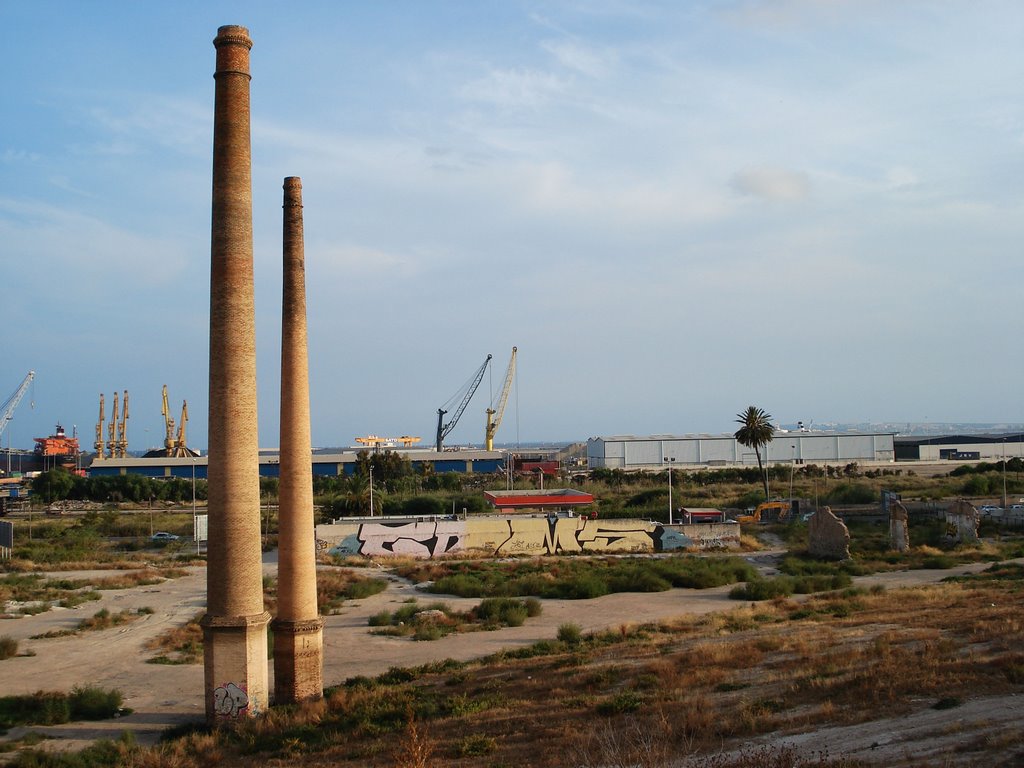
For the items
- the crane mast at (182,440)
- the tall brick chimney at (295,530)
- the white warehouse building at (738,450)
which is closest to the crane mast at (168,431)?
the crane mast at (182,440)

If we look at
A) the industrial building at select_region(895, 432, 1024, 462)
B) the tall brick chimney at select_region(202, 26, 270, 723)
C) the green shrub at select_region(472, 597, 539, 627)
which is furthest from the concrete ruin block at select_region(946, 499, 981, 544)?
the industrial building at select_region(895, 432, 1024, 462)

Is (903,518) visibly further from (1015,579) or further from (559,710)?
(559,710)

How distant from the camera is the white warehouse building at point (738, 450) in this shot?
10881 cm

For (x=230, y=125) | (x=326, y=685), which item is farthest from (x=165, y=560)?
(x=230, y=125)

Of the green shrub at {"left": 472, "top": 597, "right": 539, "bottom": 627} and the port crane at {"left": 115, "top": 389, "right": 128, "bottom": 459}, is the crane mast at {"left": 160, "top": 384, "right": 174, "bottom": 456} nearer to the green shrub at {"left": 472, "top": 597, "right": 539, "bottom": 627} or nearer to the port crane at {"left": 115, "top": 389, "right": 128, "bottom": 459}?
the port crane at {"left": 115, "top": 389, "right": 128, "bottom": 459}

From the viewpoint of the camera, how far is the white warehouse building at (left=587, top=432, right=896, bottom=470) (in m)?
109

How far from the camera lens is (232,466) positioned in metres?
14.8

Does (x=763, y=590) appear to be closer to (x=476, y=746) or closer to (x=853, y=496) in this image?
(x=476, y=746)

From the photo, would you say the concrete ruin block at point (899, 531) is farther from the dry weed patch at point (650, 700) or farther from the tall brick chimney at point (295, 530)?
the tall brick chimney at point (295, 530)

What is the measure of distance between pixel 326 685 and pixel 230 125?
11.3 m

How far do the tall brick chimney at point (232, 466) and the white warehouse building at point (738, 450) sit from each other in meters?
96.1

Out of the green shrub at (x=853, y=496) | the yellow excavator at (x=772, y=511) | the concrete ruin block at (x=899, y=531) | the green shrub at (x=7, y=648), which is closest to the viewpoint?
the green shrub at (x=7, y=648)

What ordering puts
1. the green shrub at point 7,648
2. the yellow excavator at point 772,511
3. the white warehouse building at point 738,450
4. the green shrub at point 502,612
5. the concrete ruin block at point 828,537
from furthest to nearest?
the white warehouse building at point 738,450 < the yellow excavator at point 772,511 < the concrete ruin block at point 828,537 < the green shrub at point 502,612 < the green shrub at point 7,648

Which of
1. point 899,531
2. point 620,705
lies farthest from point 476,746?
point 899,531
